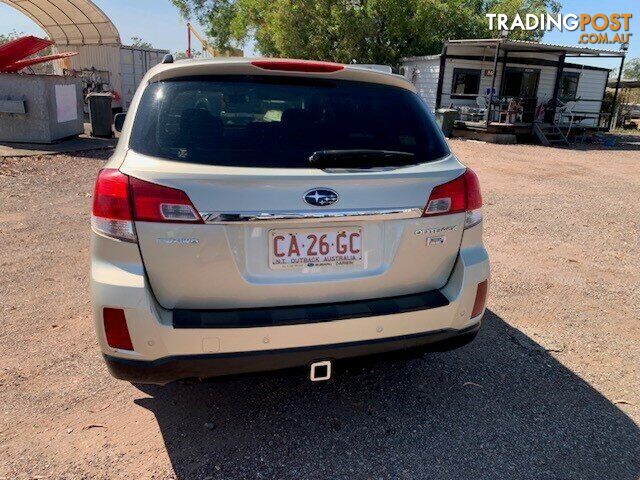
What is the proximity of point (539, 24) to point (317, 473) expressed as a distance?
29.0 m

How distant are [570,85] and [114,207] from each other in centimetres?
2866

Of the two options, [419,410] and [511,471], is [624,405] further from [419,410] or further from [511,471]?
[419,410]

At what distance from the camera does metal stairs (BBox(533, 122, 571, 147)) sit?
2003 cm

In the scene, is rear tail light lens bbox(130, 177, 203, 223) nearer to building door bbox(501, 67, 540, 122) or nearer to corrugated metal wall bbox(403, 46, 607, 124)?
corrugated metal wall bbox(403, 46, 607, 124)

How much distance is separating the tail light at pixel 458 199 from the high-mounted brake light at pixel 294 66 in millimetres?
805

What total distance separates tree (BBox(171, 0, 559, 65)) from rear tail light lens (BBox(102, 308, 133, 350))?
2367cm

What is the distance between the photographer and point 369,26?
2352cm

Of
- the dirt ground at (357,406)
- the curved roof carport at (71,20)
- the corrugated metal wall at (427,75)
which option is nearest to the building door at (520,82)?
the corrugated metal wall at (427,75)

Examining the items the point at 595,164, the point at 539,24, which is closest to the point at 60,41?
the point at 595,164

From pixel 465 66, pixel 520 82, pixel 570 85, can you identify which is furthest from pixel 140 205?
pixel 570 85

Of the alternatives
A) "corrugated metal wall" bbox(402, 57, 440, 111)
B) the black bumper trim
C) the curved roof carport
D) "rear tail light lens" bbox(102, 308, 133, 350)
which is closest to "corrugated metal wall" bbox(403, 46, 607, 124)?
"corrugated metal wall" bbox(402, 57, 440, 111)

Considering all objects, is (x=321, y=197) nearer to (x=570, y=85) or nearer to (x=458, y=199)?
(x=458, y=199)

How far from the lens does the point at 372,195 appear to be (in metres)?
2.26

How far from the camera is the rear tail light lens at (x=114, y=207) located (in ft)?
6.83
